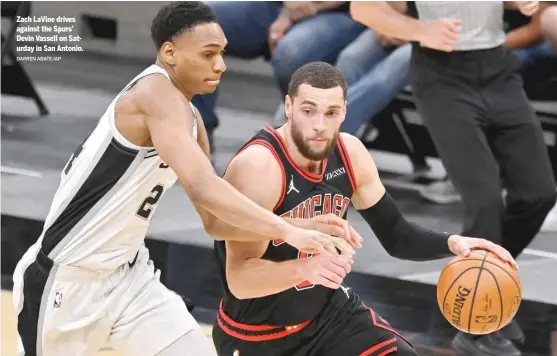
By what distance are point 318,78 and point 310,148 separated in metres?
0.24

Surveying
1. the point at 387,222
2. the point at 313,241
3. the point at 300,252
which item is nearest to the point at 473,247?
the point at 387,222

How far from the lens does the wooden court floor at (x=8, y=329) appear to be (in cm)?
467

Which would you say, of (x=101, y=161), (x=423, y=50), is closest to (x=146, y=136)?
(x=101, y=161)

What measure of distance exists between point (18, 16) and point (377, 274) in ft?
12.5

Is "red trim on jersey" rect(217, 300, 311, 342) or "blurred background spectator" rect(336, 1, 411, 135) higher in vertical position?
"red trim on jersey" rect(217, 300, 311, 342)

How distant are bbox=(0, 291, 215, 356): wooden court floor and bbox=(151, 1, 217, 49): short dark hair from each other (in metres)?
1.80

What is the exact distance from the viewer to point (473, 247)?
368cm

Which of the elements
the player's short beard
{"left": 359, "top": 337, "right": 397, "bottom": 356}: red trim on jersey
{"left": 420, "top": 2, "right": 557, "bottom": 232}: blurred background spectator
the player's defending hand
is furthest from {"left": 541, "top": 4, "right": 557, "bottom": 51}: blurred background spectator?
the player's defending hand

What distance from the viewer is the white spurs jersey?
11.2ft

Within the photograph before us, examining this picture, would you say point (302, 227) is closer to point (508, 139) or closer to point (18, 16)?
point (508, 139)

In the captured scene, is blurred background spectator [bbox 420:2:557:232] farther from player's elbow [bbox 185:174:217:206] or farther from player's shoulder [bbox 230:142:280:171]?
player's elbow [bbox 185:174:217:206]

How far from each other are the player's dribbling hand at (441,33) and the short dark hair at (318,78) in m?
1.37

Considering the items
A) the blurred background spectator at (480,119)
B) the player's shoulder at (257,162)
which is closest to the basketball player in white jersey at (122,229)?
the player's shoulder at (257,162)

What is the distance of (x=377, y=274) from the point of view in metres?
5.54
